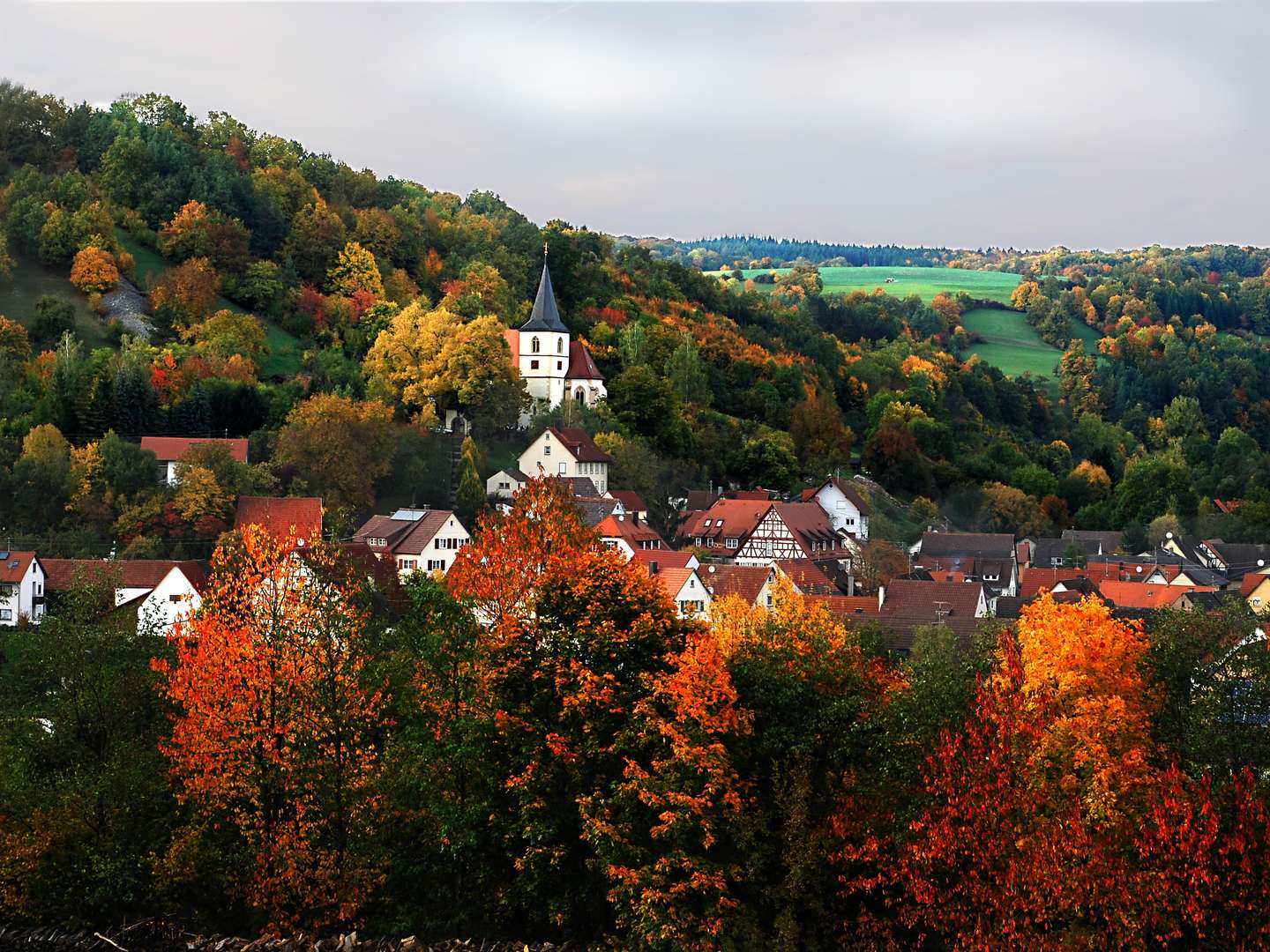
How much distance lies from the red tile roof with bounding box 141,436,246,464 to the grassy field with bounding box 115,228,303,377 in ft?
41.4

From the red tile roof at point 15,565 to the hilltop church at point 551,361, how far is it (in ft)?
117

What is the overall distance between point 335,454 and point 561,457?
13845 millimetres

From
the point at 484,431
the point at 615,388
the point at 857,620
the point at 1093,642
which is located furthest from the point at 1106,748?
the point at 615,388

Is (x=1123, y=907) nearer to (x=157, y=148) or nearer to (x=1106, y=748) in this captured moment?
(x=1106, y=748)

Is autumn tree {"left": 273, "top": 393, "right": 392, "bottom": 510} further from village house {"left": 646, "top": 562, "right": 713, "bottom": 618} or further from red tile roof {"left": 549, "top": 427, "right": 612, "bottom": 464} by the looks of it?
village house {"left": 646, "top": 562, "right": 713, "bottom": 618}

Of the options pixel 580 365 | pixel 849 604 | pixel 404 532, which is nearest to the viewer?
pixel 849 604

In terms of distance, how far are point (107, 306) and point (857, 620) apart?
1835 inches

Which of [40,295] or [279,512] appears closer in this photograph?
[279,512]

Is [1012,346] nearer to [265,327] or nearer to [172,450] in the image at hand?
[265,327]

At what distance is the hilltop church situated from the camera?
8656 centimetres

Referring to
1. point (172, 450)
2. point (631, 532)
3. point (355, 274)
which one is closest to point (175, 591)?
point (172, 450)

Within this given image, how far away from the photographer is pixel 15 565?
53250mm

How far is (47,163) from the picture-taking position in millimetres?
95188

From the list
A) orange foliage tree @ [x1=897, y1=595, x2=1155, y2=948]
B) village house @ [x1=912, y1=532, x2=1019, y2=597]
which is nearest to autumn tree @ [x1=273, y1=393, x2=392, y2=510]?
village house @ [x1=912, y1=532, x2=1019, y2=597]
